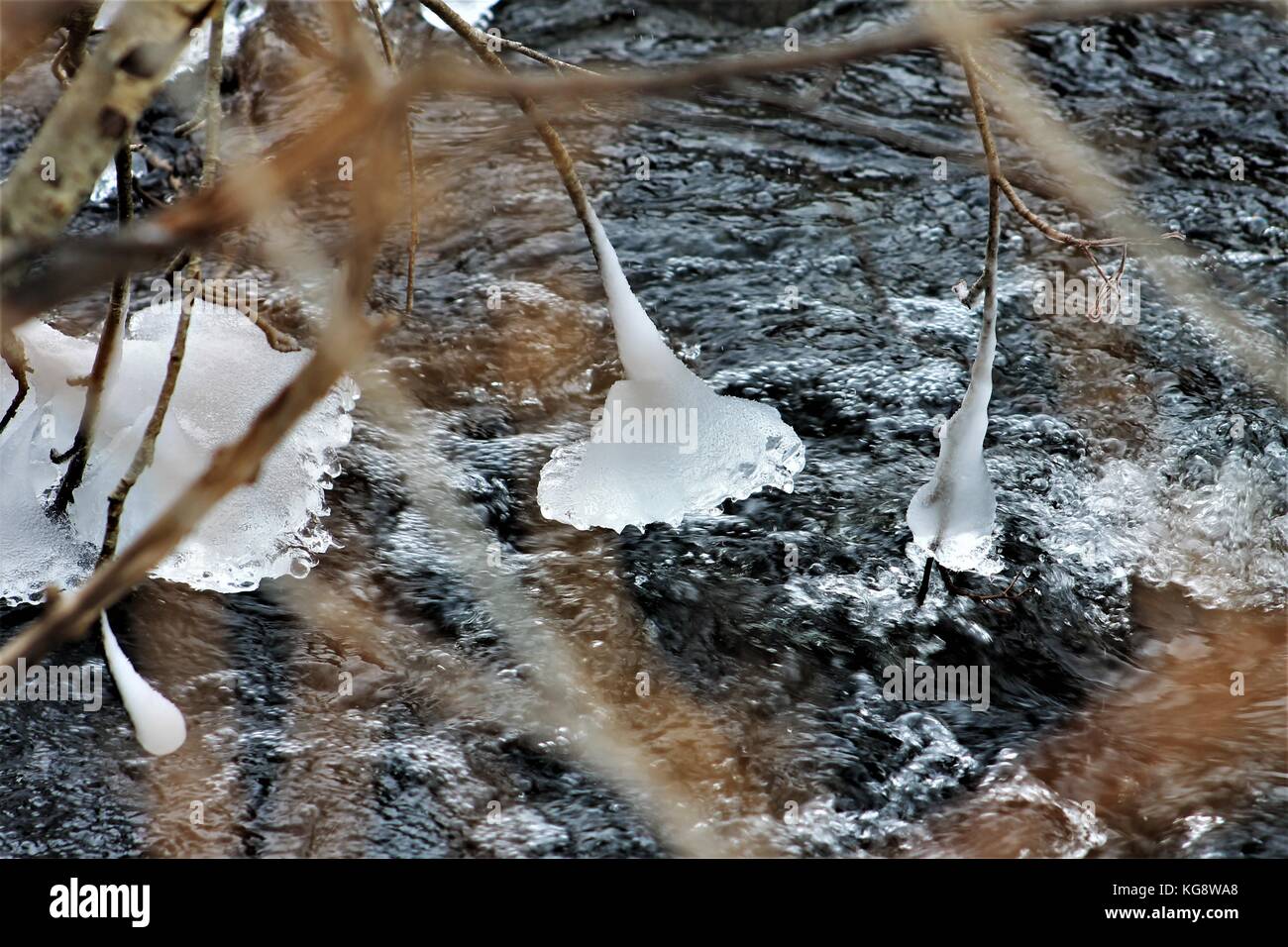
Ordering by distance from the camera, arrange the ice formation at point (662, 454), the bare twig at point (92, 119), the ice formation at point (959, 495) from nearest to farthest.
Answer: the bare twig at point (92, 119), the ice formation at point (959, 495), the ice formation at point (662, 454)

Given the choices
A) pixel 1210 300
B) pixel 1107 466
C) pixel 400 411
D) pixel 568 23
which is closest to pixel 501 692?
pixel 400 411

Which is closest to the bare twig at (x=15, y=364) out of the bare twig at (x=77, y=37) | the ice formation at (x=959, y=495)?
the bare twig at (x=77, y=37)

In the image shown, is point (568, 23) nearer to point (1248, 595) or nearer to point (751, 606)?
point (751, 606)

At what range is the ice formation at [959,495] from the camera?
8.71 ft

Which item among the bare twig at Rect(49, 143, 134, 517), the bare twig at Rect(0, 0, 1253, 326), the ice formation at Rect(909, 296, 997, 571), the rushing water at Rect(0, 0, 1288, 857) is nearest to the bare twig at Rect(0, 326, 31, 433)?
the bare twig at Rect(49, 143, 134, 517)

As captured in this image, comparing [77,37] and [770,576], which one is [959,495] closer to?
[770,576]

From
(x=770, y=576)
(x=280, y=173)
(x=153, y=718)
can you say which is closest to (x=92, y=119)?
(x=280, y=173)

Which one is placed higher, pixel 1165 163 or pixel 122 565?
pixel 1165 163

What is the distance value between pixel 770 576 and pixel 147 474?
1.60 metres

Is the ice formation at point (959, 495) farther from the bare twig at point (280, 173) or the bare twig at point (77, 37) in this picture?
the bare twig at point (77, 37)

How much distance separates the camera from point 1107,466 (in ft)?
11.2

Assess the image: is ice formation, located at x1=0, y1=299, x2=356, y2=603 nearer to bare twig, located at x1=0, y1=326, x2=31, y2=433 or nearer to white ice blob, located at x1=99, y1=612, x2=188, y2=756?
bare twig, located at x1=0, y1=326, x2=31, y2=433

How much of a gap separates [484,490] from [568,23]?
3.13 m

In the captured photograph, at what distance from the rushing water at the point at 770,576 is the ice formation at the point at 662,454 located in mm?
73
